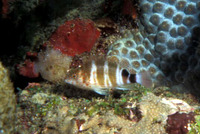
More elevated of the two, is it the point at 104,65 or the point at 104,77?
the point at 104,65

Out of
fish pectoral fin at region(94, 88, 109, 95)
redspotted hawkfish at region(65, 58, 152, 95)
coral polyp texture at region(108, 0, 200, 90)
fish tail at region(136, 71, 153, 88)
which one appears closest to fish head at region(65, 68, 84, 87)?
redspotted hawkfish at region(65, 58, 152, 95)

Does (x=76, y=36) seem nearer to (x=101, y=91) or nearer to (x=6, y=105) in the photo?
(x=101, y=91)

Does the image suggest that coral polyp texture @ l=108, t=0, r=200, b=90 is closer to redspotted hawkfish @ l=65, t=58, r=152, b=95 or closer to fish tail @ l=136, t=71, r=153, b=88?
redspotted hawkfish @ l=65, t=58, r=152, b=95

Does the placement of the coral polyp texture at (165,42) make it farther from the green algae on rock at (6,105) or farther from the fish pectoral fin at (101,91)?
the green algae on rock at (6,105)

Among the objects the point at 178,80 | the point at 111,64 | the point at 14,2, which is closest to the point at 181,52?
the point at 178,80

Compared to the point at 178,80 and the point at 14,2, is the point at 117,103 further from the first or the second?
the point at 14,2

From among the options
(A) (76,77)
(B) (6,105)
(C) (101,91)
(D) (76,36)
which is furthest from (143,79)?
(B) (6,105)

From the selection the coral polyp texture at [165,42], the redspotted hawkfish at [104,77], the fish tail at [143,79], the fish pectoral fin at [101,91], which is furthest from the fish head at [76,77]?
the fish tail at [143,79]
